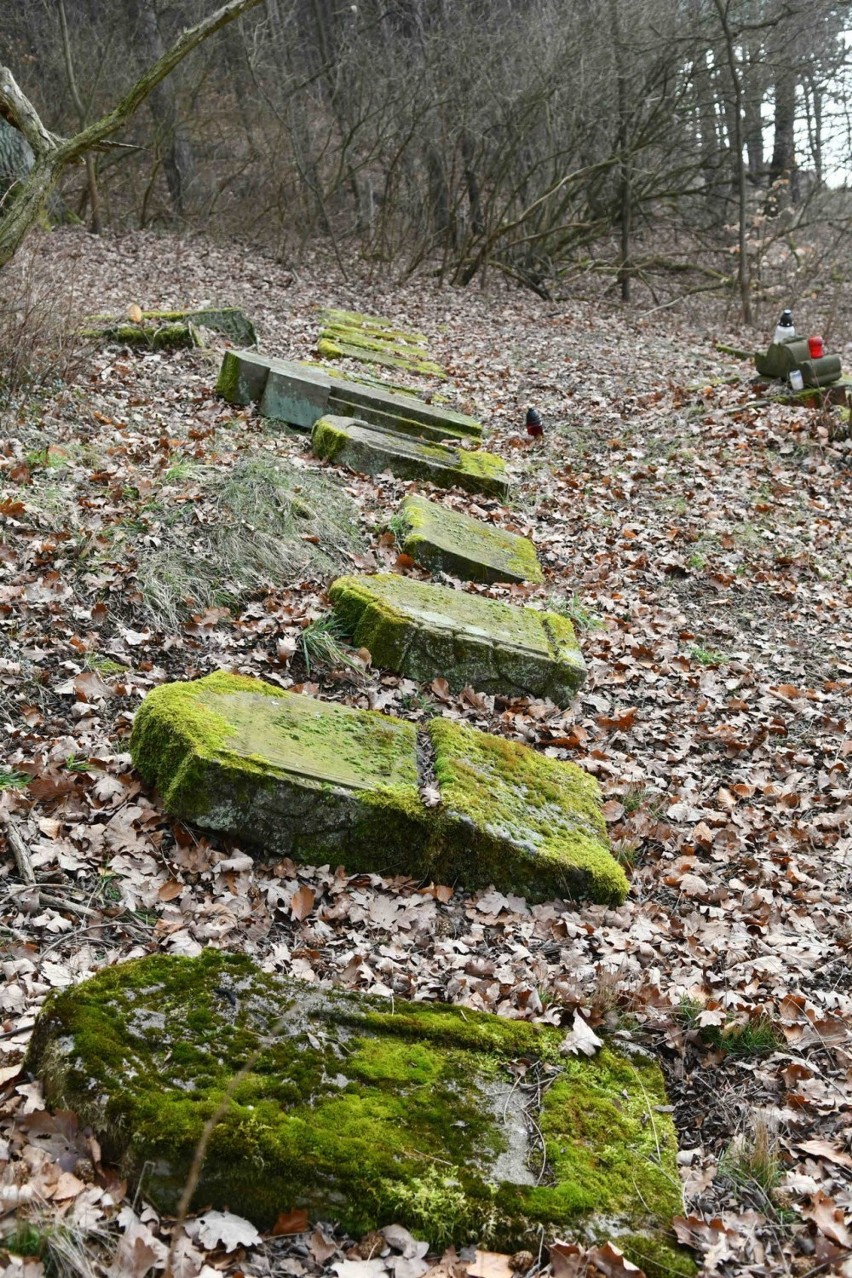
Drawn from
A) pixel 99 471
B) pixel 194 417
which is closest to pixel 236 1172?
pixel 99 471

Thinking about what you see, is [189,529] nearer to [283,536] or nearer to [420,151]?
[283,536]

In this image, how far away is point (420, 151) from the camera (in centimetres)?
1532

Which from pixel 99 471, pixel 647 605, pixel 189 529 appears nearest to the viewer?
pixel 189 529

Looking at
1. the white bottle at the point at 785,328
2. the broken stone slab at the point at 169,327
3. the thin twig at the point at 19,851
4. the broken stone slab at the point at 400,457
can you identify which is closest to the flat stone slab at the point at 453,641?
the thin twig at the point at 19,851

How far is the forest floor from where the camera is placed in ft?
8.17

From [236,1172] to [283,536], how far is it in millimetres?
3885

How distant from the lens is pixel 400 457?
706cm

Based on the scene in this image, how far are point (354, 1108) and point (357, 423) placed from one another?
580 cm

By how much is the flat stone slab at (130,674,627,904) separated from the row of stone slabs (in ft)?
11.3

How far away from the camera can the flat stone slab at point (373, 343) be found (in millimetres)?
10055

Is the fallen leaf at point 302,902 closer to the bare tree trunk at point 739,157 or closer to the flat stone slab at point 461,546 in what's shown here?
the flat stone slab at point 461,546

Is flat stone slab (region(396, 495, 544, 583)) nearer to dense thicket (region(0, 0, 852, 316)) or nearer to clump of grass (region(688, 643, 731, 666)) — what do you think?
clump of grass (region(688, 643, 731, 666))

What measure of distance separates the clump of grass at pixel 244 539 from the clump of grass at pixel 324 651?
21.4 inches

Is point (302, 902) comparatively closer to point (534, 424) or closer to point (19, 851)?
point (19, 851)
